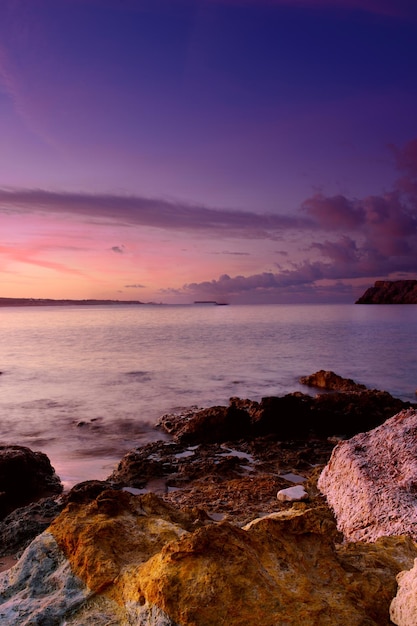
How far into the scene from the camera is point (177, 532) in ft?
9.99

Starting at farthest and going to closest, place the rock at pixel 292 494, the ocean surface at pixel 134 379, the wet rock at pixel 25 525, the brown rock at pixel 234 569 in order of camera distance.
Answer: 1. the ocean surface at pixel 134 379
2. the rock at pixel 292 494
3. the wet rock at pixel 25 525
4. the brown rock at pixel 234 569

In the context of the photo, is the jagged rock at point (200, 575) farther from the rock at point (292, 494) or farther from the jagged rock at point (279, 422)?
the jagged rock at point (279, 422)

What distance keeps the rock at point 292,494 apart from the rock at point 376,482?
234mm

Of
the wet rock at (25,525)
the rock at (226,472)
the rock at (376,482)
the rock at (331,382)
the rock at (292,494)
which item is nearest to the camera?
the rock at (376,482)

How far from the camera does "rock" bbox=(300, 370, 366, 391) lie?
650 inches

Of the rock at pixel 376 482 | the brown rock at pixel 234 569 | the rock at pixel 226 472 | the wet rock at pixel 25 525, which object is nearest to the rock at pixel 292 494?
the rock at pixel 226 472

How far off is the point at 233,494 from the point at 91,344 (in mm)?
33656

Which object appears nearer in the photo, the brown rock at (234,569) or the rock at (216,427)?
the brown rock at (234,569)

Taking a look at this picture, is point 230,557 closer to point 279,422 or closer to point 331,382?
point 279,422

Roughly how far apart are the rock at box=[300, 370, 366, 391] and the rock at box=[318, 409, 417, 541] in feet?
36.0

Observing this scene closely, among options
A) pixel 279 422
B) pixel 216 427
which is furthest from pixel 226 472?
pixel 279 422

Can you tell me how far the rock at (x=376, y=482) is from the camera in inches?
160

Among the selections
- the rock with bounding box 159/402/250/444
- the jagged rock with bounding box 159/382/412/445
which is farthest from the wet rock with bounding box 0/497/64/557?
the jagged rock with bounding box 159/382/412/445

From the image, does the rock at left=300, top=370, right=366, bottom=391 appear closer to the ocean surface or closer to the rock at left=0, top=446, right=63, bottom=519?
the ocean surface
